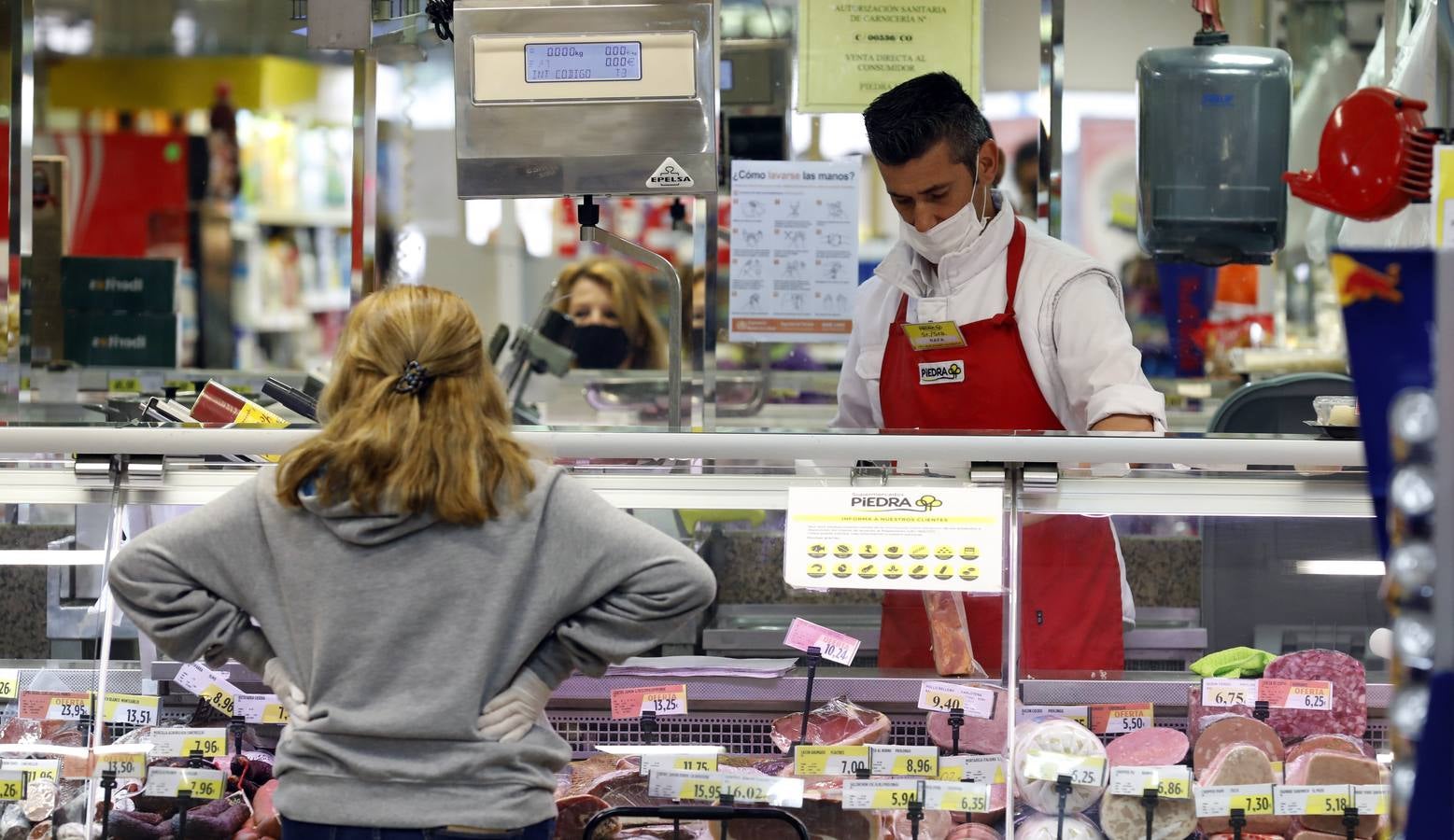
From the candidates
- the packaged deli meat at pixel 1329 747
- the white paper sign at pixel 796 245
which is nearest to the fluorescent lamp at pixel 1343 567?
the packaged deli meat at pixel 1329 747

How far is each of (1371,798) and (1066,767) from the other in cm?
41

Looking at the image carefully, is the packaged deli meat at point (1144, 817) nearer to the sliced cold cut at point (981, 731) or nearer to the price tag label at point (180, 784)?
the sliced cold cut at point (981, 731)

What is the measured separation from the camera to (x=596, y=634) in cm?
195

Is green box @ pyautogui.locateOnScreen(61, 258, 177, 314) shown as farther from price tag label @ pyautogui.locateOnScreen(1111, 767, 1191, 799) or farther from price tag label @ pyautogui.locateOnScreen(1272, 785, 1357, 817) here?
price tag label @ pyautogui.locateOnScreen(1272, 785, 1357, 817)

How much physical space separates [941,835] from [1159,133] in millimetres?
2143

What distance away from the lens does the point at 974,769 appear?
7.50 ft

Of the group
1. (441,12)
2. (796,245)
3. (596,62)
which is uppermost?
(441,12)

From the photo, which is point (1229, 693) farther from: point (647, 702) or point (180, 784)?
point (180, 784)

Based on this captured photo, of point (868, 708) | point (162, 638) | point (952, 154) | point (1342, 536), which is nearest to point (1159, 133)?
point (952, 154)

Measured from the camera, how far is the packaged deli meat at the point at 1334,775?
7.39 feet

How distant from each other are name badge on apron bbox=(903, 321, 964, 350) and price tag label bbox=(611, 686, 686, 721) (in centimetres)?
103

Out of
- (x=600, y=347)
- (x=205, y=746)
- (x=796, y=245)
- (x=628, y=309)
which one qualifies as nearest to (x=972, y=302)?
(x=796, y=245)

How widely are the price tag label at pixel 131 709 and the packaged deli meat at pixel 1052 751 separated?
3.98 feet

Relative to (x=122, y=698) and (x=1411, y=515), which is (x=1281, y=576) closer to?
(x=1411, y=515)
